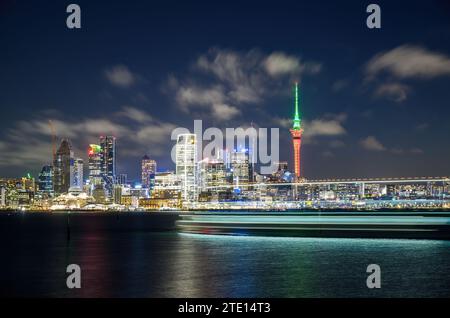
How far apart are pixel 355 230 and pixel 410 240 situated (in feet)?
16.7

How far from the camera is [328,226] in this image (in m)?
50.8

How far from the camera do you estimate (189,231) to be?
6250cm

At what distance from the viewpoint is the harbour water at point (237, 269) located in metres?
23.7

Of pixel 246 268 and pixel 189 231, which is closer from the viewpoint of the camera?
pixel 246 268

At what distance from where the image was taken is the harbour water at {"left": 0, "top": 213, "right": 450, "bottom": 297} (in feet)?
77.7

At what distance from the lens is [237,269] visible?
30156 mm

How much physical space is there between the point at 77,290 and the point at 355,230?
3165 centimetres
